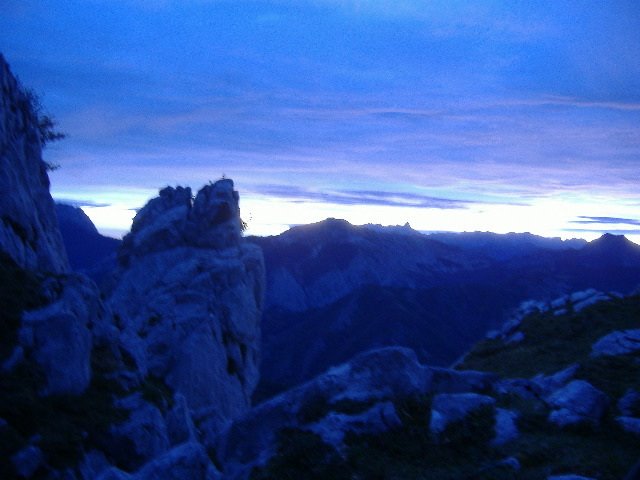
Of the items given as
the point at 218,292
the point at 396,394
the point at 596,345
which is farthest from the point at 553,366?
the point at 218,292

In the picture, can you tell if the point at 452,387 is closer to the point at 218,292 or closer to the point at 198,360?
the point at 198,360

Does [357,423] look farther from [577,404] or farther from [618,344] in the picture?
[618,344]

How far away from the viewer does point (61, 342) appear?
2434cm

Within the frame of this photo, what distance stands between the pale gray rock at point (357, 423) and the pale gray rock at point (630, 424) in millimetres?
7227

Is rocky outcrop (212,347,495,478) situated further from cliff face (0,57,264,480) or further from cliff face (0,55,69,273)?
cliff face (0,55,69,273)

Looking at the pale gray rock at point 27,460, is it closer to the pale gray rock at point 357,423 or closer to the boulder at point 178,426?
the boulder at point 178,426

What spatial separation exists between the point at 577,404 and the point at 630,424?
1.68m

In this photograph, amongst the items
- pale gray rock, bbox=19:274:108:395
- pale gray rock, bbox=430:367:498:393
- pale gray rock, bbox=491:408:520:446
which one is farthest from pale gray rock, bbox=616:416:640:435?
pale gray rock, bbox=19:274:108:395

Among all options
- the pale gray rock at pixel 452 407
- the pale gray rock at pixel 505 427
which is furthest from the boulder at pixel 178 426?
the pale gray rock at pixel 505 427

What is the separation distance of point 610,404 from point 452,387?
18.0ft

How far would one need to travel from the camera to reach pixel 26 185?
3956cm

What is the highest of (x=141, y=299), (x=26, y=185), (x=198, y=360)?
(x=26, y=185)

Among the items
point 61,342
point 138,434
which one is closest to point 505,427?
point 138,434

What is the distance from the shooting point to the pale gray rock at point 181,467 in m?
15.6
